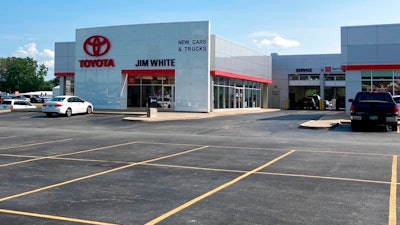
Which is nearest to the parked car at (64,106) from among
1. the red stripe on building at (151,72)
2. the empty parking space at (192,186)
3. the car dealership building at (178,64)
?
the car dealership building at (178,64)

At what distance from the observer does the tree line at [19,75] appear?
12531 cm

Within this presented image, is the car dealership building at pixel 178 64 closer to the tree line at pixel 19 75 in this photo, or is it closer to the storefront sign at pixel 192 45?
the storefront sign at pixel 192 45

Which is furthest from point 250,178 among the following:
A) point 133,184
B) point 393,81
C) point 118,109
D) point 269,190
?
point 118,109

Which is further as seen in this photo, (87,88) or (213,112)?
(87,88)

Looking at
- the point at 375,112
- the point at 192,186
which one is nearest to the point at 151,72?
→ the point at 375,112

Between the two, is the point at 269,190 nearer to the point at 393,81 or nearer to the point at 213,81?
the point at 393,81

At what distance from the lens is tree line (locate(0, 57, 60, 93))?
12531 cm

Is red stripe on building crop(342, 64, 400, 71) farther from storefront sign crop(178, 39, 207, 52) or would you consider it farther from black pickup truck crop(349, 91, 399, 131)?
storefront sign crop(178, 39, 207, 52)

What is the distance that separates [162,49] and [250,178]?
2694 cm

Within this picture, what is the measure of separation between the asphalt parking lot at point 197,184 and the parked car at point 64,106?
16.7 metres

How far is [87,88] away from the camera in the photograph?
36469mm

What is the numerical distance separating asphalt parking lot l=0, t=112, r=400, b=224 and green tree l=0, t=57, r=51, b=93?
406 feet

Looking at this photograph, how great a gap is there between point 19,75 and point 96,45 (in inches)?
4026

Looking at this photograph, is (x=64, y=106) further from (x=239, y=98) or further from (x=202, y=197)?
(x=202, y=197)
